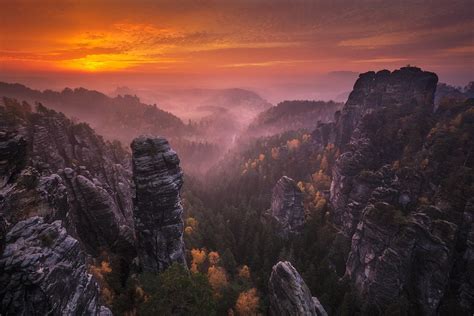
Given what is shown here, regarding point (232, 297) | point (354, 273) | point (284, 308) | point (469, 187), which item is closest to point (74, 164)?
point (232, 297)

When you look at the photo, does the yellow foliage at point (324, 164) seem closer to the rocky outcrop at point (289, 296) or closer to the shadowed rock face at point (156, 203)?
the rocky outcrop at point (289, 296)

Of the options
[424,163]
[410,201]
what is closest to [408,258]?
[410,201]

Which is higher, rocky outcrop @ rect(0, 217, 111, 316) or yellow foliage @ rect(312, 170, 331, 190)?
rocky outcrop @ rect(0, 217, 111, 316)

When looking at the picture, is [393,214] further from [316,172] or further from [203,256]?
[316,172]

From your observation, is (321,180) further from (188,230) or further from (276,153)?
(188,230)

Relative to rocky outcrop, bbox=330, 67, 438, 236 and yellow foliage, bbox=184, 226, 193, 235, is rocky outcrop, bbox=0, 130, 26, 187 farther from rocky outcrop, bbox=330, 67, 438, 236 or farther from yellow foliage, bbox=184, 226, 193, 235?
rocky outcrop, bbox=330, 67, 438, 236

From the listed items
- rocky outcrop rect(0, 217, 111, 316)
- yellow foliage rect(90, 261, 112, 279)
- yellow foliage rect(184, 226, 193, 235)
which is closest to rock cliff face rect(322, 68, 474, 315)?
yellow foliage rect(184, 226, 193, 235)
